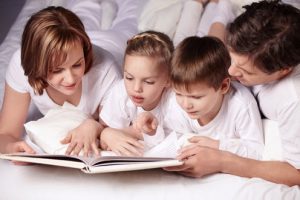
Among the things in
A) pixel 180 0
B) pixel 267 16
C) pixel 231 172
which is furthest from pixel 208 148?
pixel 180 0

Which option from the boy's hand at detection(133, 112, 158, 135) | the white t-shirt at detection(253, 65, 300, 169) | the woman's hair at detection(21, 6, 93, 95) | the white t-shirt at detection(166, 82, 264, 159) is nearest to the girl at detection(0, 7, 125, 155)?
the woman's hair at detection(21, 6, 93, 95)

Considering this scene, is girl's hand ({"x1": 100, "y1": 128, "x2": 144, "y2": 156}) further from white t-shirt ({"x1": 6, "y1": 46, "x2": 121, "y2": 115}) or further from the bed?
white t-shirt ({"x1": 6, "y1": 46, "x2": 121, "y2": 115})

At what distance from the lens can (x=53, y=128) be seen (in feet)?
4.11

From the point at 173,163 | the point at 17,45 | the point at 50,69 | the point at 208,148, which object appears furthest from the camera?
the point at 17,45

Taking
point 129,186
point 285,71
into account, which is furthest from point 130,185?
point 285,71

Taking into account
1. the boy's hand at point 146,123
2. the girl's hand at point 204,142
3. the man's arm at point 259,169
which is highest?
the boy's hand at point 146,123

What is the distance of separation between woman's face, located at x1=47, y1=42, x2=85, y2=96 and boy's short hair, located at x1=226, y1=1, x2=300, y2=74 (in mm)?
393

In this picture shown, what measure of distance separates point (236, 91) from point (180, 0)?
71 centimetres

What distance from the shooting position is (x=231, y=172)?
1121 millimetres

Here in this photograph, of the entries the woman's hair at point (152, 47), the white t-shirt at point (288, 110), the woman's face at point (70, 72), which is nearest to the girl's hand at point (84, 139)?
the woman's face at point (70, 72)

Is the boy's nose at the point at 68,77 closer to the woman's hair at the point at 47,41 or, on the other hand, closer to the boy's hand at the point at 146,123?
the woman's hair at the point at 47,41

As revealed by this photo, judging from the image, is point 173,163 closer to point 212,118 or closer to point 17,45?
point 212,118

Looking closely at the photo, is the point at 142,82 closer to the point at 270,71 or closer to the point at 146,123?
the point at 146,123

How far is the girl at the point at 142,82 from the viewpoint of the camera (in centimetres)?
122
